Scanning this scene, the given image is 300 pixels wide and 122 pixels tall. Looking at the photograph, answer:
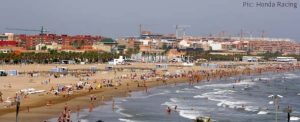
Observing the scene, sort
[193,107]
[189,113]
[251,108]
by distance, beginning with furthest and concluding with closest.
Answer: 1. [251,108]
2. [193,107]
3. [189,113]

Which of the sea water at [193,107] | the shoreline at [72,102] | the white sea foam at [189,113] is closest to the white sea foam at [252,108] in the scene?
the sea water at [193,107]

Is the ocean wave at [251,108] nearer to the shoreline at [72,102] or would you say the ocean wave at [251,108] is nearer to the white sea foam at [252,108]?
the white sea foam at [252,108]

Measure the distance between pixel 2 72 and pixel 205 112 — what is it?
30.5 meters

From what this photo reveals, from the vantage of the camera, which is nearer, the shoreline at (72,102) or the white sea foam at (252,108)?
the shoreline at (72,102)

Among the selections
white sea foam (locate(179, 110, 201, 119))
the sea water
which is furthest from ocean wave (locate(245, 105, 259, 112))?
white sea foam (locate(179, 110, 201, 119))

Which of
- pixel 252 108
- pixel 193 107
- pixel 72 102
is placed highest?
pixel 72 102

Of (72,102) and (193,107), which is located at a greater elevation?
(72,102)

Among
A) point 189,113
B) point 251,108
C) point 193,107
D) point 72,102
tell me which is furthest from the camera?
point 251,108

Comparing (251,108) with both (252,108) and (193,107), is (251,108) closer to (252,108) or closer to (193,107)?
(252,108)

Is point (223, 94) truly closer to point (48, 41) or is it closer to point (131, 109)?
point (131, 109)

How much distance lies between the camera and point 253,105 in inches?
1777

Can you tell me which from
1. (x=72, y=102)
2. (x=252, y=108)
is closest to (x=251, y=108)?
(x=252, y=108)

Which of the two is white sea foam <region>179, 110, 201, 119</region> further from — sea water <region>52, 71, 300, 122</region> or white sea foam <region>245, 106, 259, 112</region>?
white sea foam <region>245, 106, 259, 112</region>

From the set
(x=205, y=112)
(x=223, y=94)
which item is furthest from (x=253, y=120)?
(x=223, y=94)
